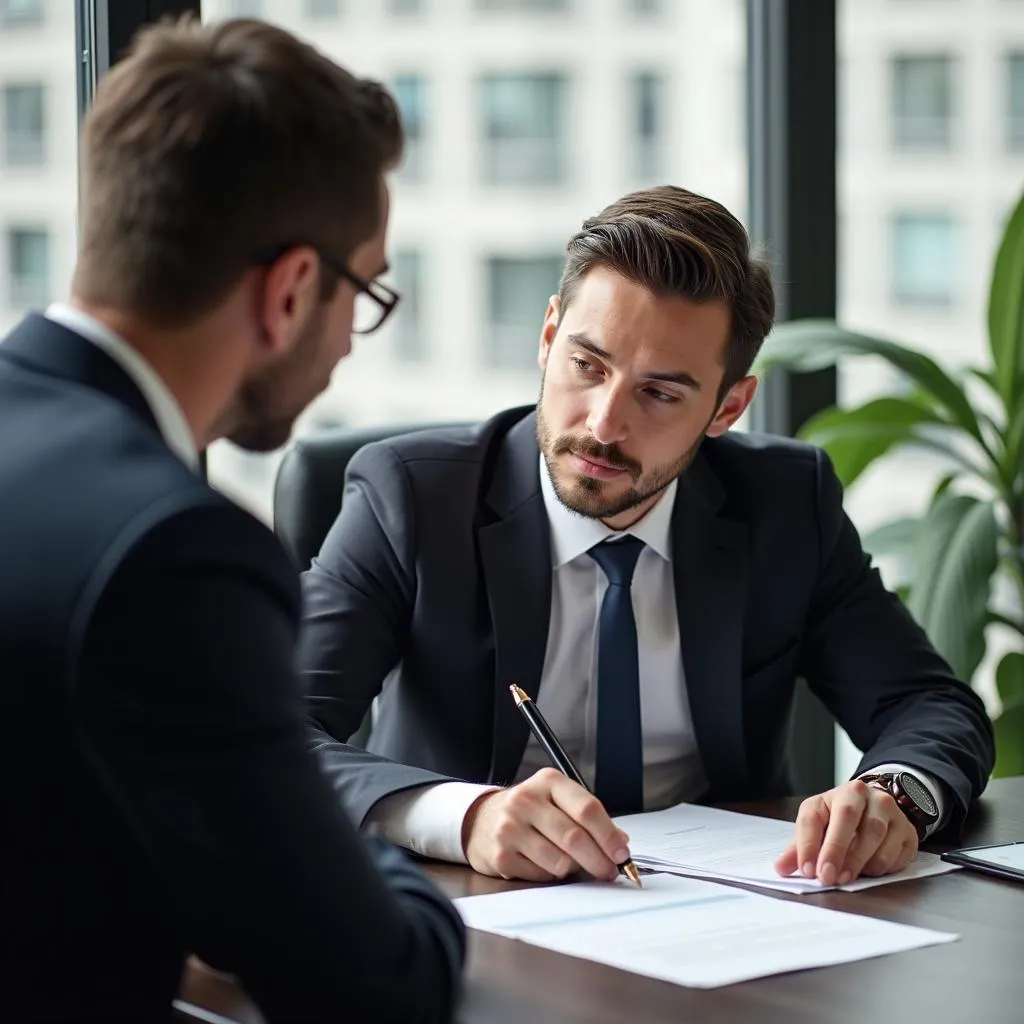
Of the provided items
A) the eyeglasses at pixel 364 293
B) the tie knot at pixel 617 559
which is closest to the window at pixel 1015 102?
the tie knot at pixel 617 559

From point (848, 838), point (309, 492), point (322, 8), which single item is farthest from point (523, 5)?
point (848, 838)

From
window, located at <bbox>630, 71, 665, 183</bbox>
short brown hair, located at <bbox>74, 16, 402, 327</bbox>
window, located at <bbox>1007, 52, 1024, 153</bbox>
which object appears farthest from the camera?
window, located at <bbox>1007, 52, 1024, 153</bbox>

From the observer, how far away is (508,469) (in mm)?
2178

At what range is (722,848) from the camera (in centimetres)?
170

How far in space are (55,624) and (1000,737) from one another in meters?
2.33

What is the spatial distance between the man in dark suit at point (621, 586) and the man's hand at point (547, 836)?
387mm

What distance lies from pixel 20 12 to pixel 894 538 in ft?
5.88

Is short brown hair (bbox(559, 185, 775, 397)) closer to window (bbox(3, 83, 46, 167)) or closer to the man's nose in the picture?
the man's nose

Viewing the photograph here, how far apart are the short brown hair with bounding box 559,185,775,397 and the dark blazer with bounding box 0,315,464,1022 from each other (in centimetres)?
112

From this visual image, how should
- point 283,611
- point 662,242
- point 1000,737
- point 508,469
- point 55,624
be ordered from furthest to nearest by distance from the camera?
point 1000,737 → point 508,469 → point 662,242 → point 283,611 → point 55,624

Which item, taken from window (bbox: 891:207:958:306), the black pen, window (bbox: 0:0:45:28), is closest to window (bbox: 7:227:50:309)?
window (bbox: 0:0:45:28)

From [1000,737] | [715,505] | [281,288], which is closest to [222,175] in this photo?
[281,288]

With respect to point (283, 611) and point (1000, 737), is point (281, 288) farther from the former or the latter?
point (1000, 737)

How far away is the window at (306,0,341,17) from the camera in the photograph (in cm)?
278
